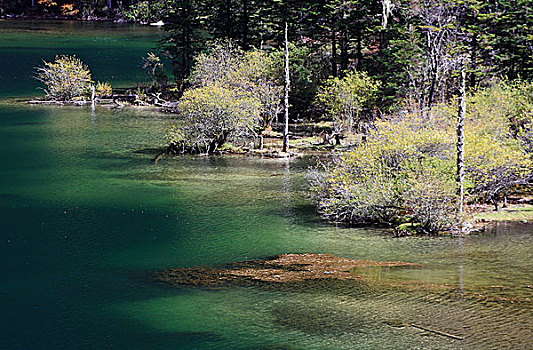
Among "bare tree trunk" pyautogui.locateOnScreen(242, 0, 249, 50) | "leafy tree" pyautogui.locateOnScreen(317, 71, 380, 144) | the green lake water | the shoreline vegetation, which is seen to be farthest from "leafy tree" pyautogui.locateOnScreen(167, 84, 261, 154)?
"bare tree trunk" pyautogui.locateOnScreen(242, 0, 249, 50)

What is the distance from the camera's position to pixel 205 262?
41562 millimetres

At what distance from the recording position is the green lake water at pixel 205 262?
32219 mm

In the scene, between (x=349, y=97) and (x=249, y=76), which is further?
(x=249, y=76)

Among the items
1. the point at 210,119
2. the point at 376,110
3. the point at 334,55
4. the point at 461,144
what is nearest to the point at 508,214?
the point at 461,144

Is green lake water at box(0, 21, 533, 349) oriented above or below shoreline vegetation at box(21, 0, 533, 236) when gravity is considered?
below

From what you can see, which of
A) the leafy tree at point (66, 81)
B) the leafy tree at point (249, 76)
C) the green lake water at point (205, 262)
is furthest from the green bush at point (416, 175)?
the leafy tree at point (66, 81)

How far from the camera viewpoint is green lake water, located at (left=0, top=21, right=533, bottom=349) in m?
32.2

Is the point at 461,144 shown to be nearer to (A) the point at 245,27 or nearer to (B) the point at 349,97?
(B) the point at 349,97

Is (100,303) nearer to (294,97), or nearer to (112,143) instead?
(112,143)

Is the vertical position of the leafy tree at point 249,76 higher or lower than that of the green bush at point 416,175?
higher

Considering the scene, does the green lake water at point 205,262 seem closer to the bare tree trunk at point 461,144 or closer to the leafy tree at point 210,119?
the leafy tree at point 210,119

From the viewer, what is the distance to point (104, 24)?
197 m

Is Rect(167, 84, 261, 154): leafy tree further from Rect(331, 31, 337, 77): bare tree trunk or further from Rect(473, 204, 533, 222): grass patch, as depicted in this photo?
Rect(473, 204, 533, 222): grass patch

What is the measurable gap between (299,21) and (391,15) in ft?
43.5
